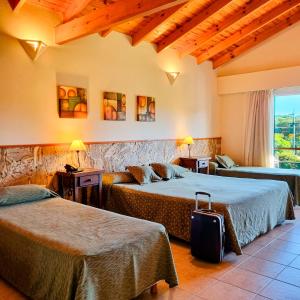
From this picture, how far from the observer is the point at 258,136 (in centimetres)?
649

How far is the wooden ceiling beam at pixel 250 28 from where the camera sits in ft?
16.6

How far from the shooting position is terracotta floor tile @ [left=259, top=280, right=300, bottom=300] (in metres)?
2.43

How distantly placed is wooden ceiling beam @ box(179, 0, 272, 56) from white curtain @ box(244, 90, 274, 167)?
1.70 meters

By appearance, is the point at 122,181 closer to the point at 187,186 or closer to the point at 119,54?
the point at 187,186

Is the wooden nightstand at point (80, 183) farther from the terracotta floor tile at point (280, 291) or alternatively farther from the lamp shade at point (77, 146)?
the terracotta floor tile at point (280, 291)

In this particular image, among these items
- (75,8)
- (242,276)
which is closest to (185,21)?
(75,8)

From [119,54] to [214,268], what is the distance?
335 centimetres

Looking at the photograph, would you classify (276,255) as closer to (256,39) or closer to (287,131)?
(287,131)

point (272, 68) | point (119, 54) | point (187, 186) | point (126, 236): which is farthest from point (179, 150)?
point (126, 236)

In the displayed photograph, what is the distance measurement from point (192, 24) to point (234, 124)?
9.19 feet

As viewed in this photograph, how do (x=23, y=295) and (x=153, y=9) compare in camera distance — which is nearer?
(x=23, y=295)

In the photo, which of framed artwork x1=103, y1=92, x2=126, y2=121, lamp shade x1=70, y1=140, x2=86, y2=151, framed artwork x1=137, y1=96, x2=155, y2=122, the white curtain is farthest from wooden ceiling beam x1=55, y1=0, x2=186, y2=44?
the white curtain

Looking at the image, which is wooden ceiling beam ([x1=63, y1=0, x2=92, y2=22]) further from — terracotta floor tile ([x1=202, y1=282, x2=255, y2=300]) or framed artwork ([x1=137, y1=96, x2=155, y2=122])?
terracotta floor tile ([x1=202, y1=282, x2=255, y2=300])

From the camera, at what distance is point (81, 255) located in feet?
6.37
